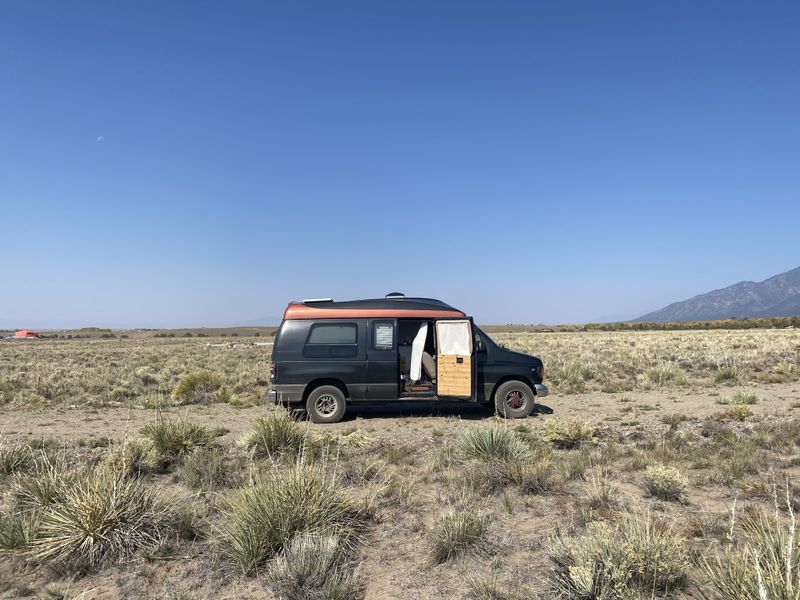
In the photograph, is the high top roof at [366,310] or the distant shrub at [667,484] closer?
the distant shrub at [667,484]

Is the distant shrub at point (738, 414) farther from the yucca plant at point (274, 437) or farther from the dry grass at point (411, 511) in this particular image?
the yucca plant at point (274, 437)

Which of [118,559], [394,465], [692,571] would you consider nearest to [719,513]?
[692,571]

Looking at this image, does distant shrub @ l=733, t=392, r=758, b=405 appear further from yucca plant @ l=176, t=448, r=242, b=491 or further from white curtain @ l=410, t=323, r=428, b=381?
yucca plant @ l=176, t=448, r=242, b=491

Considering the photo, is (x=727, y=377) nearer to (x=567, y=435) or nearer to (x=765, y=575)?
(x=567, y=435)

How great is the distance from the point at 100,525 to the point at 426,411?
8346 mm

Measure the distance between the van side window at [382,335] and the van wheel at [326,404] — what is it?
1294mm

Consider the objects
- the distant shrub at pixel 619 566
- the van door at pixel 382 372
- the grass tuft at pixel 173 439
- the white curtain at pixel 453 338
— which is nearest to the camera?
the distant shrub at pixel 619 566

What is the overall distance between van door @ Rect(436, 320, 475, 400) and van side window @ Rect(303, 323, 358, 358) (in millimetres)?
1847

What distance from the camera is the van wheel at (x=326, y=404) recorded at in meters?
10.4

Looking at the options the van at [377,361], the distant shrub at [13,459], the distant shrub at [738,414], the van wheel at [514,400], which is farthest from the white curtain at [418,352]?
the distant shrub at [13,459]

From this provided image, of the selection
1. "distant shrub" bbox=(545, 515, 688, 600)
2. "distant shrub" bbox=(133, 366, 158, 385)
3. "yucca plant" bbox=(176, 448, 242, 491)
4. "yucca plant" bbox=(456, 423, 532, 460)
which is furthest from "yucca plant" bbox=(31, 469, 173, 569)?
"distant shrub" bbox=(133, 366, 158, 385)

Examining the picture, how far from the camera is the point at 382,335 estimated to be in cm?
1068

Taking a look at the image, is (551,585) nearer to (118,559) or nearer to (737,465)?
(118,559)

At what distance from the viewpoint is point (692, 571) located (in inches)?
151
